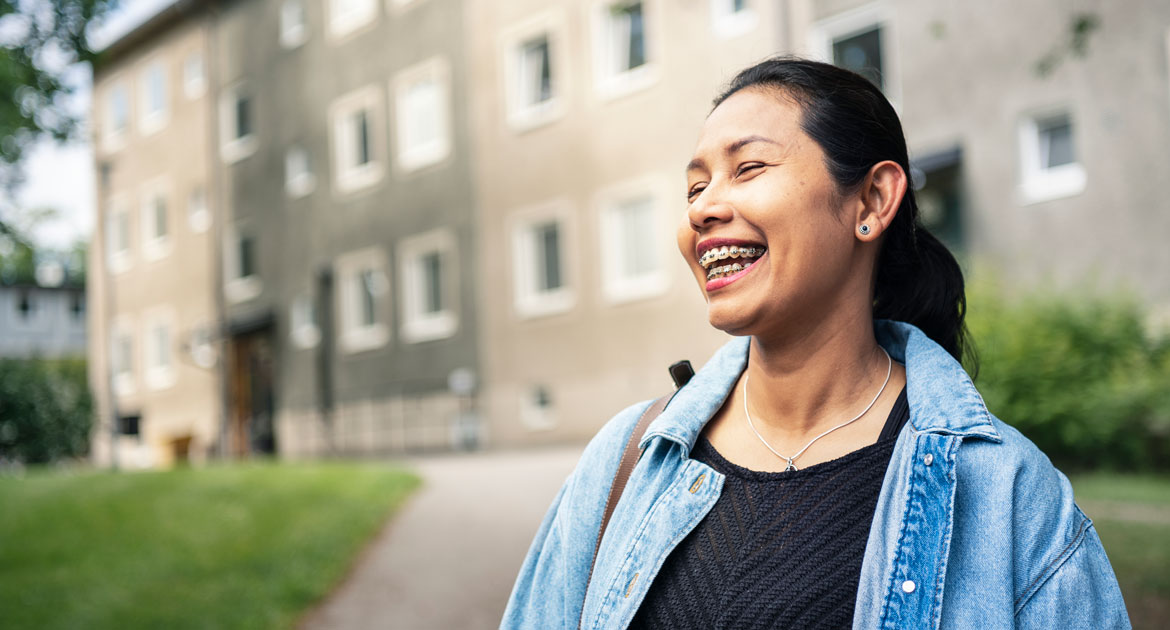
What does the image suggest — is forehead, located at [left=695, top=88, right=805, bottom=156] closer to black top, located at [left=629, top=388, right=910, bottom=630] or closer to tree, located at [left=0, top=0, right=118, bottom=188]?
black top, located at [left=629, top=388, right=910, bottom=630]

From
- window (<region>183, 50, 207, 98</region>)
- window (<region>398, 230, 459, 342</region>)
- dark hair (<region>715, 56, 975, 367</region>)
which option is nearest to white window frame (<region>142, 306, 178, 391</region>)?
window (<region>183, 50, 207, 98</region>)

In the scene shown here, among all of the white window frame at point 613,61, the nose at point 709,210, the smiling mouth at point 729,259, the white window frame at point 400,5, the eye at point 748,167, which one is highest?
the white window frame at point 400,5

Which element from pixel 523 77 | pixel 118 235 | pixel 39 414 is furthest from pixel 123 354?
pixel 523 77

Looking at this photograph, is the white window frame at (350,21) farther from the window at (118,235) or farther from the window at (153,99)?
the window at (118,235)

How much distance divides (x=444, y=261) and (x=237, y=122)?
6.10m

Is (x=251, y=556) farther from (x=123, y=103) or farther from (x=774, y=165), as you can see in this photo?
(x=123, y=103)

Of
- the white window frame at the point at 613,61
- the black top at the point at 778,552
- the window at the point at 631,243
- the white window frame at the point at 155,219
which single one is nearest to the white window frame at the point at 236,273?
the white window frame at the point at 155,219

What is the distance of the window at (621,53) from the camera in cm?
1269

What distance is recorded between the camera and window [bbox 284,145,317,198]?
1827 cm

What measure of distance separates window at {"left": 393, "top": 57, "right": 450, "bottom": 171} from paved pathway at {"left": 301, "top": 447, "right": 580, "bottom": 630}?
20.4 feet

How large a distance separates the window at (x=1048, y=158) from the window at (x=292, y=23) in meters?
10.8

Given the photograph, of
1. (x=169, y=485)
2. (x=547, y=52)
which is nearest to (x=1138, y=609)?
(x=169, y=485)

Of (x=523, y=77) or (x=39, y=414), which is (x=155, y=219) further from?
(x=523, y=77)

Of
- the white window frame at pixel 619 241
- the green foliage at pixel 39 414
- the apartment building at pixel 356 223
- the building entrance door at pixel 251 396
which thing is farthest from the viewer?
the building entrance door at pixel 251 396
